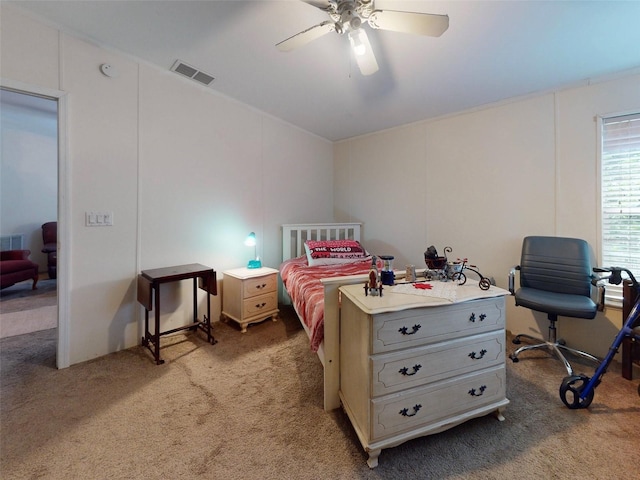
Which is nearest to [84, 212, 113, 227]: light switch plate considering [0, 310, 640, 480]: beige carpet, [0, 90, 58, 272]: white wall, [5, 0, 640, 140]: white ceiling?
[0, 310, 640, 480]: beige carpet

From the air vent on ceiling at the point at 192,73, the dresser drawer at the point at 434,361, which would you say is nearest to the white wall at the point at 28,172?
the air vent on ceiling at the point at 192,73

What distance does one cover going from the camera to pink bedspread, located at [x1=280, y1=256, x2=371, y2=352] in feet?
5.82

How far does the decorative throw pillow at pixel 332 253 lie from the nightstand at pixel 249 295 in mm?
487

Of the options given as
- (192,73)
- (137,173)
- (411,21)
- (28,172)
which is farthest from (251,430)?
(28,172)

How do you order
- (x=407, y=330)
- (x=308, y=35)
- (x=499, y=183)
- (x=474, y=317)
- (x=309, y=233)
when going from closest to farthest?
(x=407, y=330), (x=474, y=317), (x=308, y=35), (x=499, y=183), (x=309, y=233)

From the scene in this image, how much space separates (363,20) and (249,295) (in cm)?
250

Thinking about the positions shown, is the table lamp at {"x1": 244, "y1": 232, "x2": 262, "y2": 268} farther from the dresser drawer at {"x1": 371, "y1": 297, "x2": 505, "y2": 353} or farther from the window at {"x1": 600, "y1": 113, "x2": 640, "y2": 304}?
the window at {"x1": 600, "y1": 113, "x2": 640, "y2": 304}

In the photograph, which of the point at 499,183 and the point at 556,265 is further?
Answer: the point at 499,183

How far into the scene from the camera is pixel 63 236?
2.15 m

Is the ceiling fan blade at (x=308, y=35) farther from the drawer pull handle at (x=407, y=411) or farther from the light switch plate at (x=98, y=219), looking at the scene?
the drawer pull handle at (x=407, y=411)

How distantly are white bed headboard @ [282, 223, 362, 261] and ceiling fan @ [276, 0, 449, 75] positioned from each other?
2.24 metres

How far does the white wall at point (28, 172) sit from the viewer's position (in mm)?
4727

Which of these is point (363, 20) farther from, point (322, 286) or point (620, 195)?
point (620, 195)

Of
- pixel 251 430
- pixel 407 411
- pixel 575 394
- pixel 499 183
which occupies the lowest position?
pixel 251 430
